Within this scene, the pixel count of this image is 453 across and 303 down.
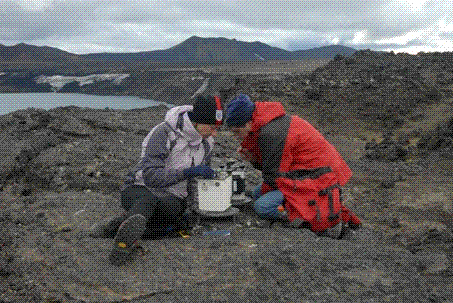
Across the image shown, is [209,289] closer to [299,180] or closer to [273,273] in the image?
[273,273]

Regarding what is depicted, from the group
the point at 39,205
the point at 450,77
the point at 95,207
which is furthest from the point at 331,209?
the point at 450,77

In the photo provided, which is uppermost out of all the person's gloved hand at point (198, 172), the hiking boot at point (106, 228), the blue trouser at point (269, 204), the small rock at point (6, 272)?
the person's gloved hand at point (198, 172)

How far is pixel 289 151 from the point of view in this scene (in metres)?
4.24

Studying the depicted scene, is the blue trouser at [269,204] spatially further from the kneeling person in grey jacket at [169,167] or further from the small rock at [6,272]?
the small rock at [6,272]

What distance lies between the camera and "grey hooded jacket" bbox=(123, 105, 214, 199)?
4.02 meters

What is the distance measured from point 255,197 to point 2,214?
116 inches

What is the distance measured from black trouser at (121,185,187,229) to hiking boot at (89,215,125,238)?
195 mm

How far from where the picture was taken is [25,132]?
885cm

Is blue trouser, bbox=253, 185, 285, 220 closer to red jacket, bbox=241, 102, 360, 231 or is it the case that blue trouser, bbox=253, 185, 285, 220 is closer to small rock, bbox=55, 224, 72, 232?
red jacket, bbox=241, 102, 360, 231

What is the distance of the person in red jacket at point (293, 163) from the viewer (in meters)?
4.22

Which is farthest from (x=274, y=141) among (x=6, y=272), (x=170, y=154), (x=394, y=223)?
(x=394, y=223)

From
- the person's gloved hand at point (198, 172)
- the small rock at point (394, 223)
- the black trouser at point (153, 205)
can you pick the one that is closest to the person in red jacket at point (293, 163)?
the person's gloved hand at point (198, 172)

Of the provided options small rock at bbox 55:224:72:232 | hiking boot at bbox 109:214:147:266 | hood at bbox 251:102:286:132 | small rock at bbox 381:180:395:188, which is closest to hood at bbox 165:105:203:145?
hood at bbox 251:102:286:132

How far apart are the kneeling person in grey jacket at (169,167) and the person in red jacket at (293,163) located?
316 mm
